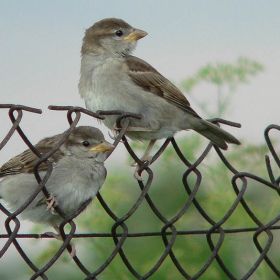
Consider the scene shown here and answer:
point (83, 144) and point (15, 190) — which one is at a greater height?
point (83, 144)

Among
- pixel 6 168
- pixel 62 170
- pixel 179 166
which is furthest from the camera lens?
pixel 179 166

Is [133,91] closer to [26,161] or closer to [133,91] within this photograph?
[133,91]

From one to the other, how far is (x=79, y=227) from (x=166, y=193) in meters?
0.86

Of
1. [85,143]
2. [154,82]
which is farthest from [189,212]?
[85,143]

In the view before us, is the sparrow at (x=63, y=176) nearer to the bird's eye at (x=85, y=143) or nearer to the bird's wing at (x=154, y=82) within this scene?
the bird's eye at (x=85, y=143)

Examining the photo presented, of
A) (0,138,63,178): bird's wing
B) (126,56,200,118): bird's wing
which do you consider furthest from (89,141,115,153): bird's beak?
(126,56,200,118): bird's wing

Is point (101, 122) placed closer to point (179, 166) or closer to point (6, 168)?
point (6, 168)

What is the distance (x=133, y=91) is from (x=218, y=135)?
47cm

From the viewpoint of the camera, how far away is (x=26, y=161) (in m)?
2.96

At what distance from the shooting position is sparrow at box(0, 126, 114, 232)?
2805mm

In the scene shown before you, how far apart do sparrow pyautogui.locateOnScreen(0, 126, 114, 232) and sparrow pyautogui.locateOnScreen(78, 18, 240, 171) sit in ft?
1.28

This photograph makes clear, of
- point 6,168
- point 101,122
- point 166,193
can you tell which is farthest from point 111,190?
point 6,168

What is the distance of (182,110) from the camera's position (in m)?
3.85

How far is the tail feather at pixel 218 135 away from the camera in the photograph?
3439 millimetres
